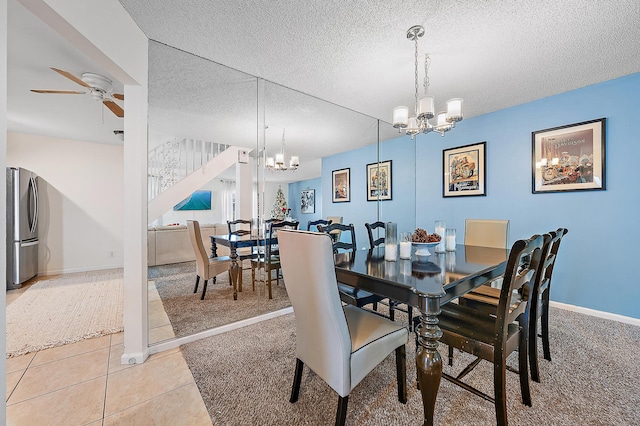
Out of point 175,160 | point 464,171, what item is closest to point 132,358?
point 175,160

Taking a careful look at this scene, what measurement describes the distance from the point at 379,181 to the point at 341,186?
0.68 meters

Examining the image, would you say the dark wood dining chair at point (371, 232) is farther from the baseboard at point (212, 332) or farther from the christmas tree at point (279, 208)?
the baseboard at point (212, 332)

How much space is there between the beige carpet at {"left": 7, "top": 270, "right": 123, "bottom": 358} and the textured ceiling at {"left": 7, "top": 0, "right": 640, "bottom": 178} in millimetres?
2022

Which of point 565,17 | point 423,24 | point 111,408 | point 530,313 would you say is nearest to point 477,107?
point 565,17

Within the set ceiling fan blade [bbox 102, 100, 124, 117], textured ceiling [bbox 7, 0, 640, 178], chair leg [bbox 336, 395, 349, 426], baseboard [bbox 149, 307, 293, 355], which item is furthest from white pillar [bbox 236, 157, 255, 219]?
chair leg [bbox 336, 395, 349, 426]

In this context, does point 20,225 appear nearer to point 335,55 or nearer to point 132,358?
point 132,358

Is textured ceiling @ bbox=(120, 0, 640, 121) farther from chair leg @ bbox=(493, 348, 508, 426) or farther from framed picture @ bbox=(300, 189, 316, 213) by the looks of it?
chair leg @ bbox=(493, 348, 508, 426)

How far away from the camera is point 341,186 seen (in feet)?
13.0

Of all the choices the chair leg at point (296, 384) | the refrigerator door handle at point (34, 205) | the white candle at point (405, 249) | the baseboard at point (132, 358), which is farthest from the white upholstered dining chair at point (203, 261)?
the refrigerator door handle at point (34, 205)

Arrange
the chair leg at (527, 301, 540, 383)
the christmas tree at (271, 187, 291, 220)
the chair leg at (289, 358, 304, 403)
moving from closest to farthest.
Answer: the chair leg at (289, 358, 304, 403)
the chair leg at (527, 301, 540, 383)
the christmas tree at (271, 187, 291, 220)

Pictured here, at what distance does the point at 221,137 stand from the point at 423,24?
230 centimetres

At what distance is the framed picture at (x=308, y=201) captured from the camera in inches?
132

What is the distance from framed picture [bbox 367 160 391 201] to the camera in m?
4.11

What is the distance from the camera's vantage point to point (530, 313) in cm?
160
